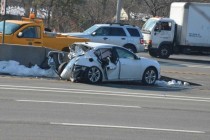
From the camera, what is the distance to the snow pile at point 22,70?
20.6 metres

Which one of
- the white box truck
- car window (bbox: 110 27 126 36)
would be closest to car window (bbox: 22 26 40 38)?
car window (bbox: 110 27 126 36)

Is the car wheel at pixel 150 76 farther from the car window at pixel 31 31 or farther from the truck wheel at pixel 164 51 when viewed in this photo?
the truck wheel at pixel 164 51

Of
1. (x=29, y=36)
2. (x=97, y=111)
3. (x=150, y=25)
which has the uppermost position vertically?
(x=150, y=25)

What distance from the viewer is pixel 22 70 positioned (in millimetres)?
20641

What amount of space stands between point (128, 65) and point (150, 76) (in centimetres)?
108

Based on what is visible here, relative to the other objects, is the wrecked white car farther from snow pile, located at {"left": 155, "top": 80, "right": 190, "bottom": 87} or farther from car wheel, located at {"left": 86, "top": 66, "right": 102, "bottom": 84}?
snow pile, located at {"left": 155, "top": 80, "right": 190, "bottom": 87}

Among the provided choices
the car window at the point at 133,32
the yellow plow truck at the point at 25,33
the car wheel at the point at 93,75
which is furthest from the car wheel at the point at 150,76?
the car window at the point at 133,32

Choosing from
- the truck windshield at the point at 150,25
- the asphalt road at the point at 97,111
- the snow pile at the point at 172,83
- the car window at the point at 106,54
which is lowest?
the snow pile at the point at 172,83

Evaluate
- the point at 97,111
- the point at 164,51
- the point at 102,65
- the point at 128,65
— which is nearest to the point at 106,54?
the point at 102,65

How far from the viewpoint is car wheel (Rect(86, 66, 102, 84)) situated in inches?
750

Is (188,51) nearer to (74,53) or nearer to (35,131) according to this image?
(74,53)

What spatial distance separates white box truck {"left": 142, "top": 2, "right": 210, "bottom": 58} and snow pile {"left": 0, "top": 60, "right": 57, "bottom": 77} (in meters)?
13.4

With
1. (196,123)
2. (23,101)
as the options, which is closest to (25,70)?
(23,101)

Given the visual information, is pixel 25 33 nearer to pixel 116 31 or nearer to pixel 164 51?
pixel 116 31
